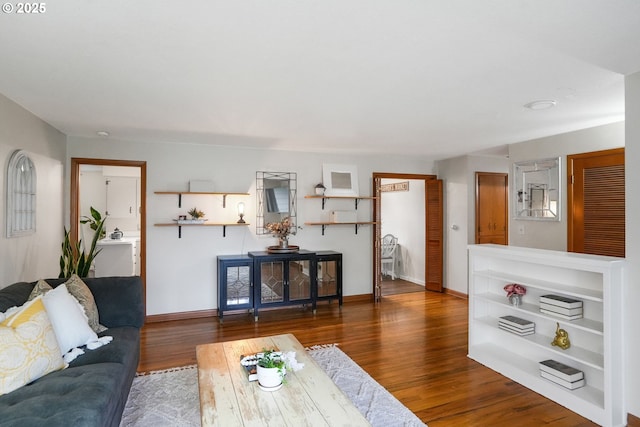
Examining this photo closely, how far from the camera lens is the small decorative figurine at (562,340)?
279 cm

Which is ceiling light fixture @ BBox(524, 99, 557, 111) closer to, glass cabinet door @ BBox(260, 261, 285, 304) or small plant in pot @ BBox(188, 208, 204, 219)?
glass cabinet door @ BBox(260, 261, 285, 304)

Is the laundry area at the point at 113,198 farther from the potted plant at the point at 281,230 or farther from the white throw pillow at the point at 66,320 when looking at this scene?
the white throw pillow at the point at 66,320

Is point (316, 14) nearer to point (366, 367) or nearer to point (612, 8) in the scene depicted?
point (612, 8)

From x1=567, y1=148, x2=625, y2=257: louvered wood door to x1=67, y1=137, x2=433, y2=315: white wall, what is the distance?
10.2ft

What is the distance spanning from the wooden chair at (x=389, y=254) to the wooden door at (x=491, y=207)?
76.2 inches

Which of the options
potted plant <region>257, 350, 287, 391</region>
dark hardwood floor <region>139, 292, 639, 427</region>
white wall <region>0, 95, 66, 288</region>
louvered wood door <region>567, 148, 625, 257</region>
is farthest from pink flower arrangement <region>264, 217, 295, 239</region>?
louvered wood door <region>567, 148, 625, 257</region>

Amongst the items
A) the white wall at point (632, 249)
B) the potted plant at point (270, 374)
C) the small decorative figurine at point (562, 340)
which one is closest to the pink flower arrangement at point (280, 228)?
the potted plant at point (270, 374)

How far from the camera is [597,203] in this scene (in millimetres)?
3881

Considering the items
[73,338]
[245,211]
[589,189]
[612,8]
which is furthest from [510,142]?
[73,338]

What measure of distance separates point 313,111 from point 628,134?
234 centimetres

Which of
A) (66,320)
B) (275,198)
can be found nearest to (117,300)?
(66,320)

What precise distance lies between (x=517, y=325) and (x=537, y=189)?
2166 millimetres

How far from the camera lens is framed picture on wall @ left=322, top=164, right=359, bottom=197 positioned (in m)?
5.52

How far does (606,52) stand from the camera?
2.10 metres
